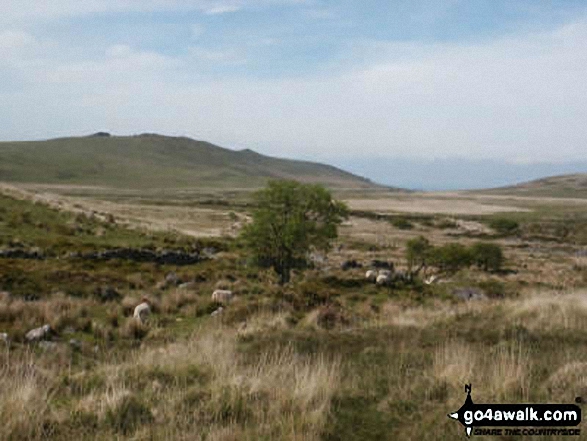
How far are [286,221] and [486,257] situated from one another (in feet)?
83.8

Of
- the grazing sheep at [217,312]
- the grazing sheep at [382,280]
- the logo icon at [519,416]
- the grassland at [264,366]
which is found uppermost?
the logo icon at [519,416]

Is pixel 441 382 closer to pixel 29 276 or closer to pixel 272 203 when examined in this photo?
pixel 29 276

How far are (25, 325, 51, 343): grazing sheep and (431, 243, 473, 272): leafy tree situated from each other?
1384 inches

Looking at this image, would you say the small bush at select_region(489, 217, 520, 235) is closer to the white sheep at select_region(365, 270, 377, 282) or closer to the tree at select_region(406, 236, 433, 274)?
the tree at select_region(406, 236, 433, 274)

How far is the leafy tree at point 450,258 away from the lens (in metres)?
43.6

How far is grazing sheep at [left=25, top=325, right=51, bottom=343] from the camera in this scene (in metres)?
→ 12.1

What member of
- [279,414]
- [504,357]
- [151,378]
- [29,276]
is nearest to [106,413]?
[151,378]

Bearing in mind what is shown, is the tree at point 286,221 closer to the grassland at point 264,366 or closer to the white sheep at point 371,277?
the white sheep at point 371,277

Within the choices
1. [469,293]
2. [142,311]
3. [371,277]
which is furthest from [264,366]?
[371,277]

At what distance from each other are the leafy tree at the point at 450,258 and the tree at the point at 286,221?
14.8 metres

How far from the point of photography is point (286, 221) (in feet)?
103

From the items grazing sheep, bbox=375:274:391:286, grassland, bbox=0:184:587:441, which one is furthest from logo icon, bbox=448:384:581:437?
grazing sheep, bbox=375:274:391:286

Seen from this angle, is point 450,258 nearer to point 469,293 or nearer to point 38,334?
point 469,293

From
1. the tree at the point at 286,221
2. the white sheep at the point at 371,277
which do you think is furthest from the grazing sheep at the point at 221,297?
the white sheep at the point at 371,277
